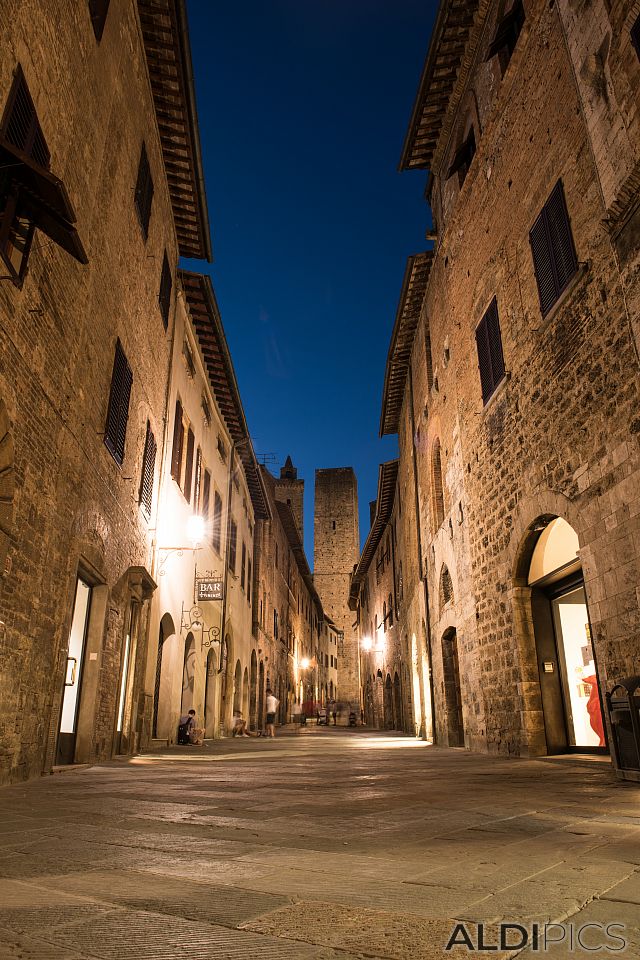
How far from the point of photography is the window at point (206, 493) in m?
17.0

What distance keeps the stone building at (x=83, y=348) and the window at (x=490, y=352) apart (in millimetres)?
5745

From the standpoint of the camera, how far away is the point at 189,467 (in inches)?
605

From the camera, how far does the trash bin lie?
5438 millimetres

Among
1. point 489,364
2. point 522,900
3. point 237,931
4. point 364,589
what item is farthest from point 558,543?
point 364,589

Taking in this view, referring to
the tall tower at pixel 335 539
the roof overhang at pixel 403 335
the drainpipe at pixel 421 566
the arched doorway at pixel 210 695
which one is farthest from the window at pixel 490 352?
the tall tower at pixel 335 539

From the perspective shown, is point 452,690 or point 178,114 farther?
point 452,690

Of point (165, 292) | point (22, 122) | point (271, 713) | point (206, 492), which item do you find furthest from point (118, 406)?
point (271, 713)

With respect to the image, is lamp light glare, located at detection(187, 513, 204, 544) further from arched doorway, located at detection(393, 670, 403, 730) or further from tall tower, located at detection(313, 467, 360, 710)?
tall tower, located at detection(313, 467, 360, 710)

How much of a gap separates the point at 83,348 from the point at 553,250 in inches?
233

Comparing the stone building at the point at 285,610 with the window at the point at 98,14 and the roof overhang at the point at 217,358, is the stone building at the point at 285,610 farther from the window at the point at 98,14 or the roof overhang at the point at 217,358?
the window at the point at 98,14

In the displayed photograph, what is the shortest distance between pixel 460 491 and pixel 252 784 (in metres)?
7.55

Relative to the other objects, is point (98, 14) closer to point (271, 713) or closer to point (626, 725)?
point (626, 725)

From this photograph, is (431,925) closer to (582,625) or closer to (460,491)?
(582,625)

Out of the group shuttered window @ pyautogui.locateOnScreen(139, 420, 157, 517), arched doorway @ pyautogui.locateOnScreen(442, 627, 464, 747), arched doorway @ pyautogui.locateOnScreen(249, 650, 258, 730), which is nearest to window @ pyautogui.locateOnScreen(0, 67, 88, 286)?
shuttered window @ pyautogui.locateOnScreen(139, 420, 157, 517)
